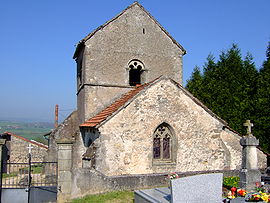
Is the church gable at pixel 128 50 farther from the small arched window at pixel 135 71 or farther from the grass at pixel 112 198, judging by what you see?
the grass at pixel 112 198

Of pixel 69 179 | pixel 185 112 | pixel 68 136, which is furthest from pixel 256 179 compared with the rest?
pixel 68 136

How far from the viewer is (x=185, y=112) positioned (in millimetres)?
14922

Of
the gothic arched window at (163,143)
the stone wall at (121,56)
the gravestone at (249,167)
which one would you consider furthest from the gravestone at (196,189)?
the stone wall at (121,56)

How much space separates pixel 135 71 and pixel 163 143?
5.66 m

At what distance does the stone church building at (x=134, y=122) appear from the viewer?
12.3 m

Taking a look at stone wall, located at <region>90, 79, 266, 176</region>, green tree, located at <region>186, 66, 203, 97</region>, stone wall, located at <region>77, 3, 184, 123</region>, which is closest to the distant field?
green tree, located at <region>186, 66, 203, 97</region>

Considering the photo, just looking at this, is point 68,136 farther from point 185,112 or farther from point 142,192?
point 142,192

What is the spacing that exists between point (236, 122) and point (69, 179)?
1317cm

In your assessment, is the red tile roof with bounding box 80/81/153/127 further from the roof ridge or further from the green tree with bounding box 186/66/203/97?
the green tree with bounding box 186/66/203/97

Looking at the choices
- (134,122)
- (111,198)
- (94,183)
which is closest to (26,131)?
(134,122)

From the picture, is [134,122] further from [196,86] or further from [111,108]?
[196,86]

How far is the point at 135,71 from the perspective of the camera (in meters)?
18.7

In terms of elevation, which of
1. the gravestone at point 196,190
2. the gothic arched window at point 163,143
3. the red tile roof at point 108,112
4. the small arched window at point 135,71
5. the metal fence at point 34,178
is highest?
the small arched window at point 135,71

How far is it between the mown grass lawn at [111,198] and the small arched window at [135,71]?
8.02 metres
